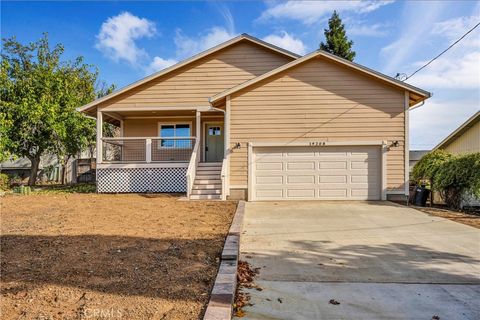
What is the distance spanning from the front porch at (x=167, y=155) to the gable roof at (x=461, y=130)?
13466 millimetres

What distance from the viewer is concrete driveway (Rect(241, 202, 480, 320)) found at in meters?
2.96

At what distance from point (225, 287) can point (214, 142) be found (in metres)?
11.6

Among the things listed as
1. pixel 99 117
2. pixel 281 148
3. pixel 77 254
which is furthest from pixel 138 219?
pixel 99 117

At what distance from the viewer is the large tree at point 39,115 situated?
14.4 meters

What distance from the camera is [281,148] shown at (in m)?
10.8

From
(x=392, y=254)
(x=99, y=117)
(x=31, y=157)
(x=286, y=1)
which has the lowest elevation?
(x=392, y=254)

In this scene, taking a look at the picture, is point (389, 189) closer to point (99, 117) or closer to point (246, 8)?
point (246, 8)

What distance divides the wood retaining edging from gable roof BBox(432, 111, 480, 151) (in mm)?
17206

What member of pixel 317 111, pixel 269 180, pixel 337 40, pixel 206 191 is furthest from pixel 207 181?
pixel 337 40

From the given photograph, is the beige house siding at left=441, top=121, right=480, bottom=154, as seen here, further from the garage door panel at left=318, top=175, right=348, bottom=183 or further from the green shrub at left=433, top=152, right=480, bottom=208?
the garage door panel at left=318, top=175, right=348, bottom=183

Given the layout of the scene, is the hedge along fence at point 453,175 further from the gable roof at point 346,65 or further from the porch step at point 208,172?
the porch step at point 208,172

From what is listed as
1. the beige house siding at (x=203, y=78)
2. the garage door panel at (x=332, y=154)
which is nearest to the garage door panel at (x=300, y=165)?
the garage door panel at (x=332, y=154)

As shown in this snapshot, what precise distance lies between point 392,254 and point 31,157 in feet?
57.4

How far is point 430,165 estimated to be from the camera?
11.3 meters
